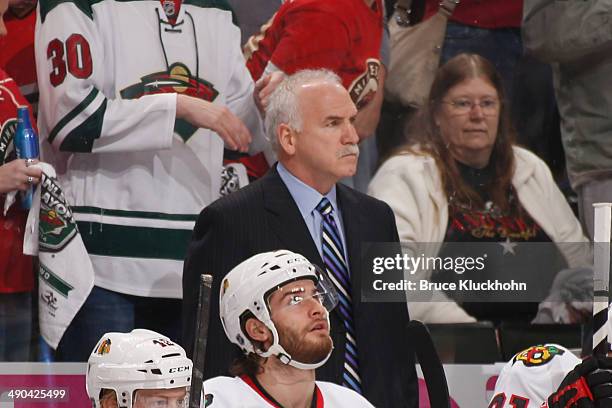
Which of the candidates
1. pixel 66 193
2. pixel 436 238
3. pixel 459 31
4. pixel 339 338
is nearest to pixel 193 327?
pixel 339 338

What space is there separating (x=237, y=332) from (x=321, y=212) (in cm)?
92

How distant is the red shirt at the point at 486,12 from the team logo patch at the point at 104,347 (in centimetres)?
229

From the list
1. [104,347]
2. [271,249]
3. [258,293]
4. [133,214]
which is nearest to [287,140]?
[271,249]

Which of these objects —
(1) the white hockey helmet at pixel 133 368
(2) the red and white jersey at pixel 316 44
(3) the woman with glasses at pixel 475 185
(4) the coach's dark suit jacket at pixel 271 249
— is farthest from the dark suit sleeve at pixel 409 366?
(1) the white hockey helmet at pixel 133 368

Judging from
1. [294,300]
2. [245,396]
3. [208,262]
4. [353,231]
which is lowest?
[245,396]

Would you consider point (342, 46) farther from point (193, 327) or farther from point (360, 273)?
point (193, 327)

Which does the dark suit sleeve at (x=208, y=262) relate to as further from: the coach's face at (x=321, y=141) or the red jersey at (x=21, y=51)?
the red jersey at (x=21, y=51)


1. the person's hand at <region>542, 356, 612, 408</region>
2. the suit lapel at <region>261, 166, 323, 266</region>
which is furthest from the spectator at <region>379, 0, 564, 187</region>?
the person's hand at <region>542, 356, 612, 408</region>

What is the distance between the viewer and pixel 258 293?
3852mm

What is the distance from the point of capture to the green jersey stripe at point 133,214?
5004 millimetres

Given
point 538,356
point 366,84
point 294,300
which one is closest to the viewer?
point 294,300

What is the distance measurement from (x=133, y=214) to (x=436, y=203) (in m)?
1.20

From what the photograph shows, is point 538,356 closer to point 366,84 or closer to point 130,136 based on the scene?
point 366,84

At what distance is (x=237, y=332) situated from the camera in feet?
12.6
